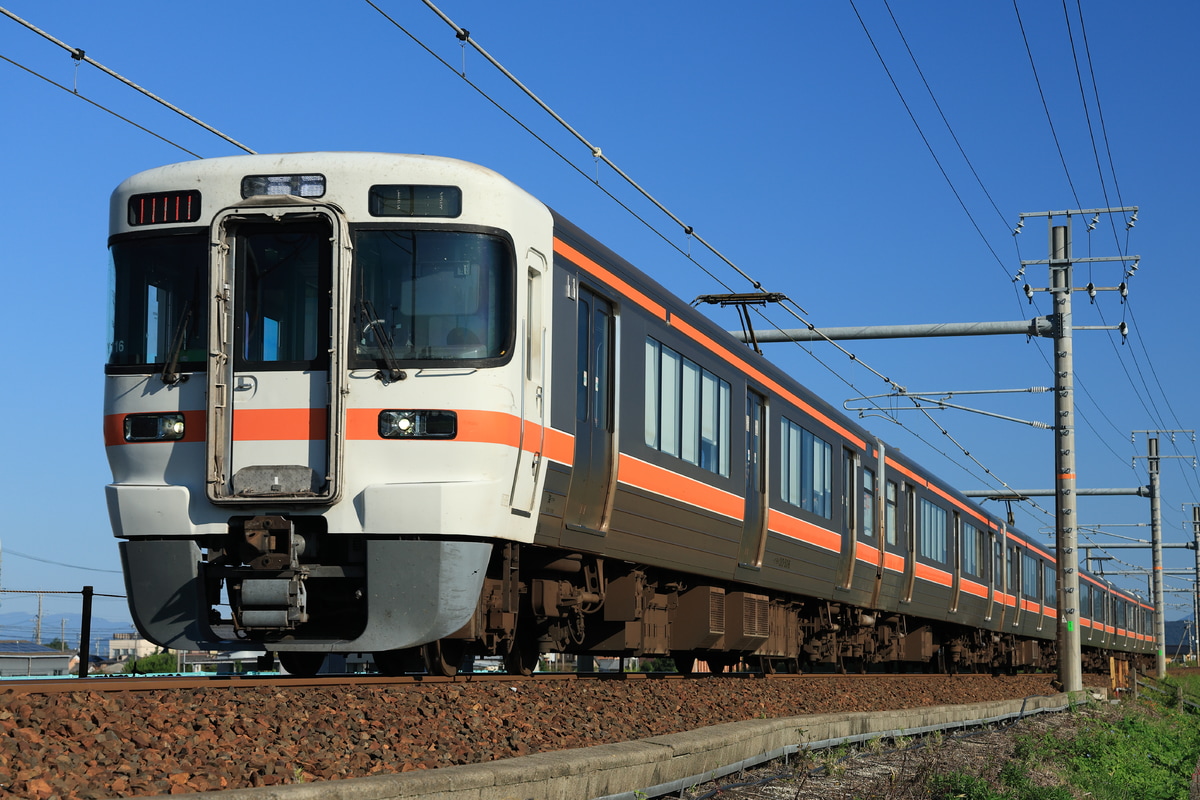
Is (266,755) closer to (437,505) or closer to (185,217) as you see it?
(437,505)

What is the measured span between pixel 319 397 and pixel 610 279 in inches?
117

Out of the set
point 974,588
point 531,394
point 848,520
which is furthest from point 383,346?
point 974,588

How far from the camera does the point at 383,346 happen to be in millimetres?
8289

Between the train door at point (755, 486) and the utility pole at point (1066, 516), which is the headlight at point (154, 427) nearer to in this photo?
the train door at point (755, 486)

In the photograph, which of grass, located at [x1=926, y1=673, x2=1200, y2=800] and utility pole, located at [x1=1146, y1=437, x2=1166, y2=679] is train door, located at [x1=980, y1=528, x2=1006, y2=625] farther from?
utility pole, located at [x1=1146, y1=437, x2=1166, y2=679]

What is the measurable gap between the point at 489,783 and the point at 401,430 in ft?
11.0

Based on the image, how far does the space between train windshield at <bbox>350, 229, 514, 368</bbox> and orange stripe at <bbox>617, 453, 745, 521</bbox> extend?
2.30 metres

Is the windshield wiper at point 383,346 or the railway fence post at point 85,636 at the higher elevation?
the windshield wiper at point 383,346

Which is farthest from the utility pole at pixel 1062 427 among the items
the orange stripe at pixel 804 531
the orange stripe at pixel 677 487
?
the orange stripe at pixel 677 487

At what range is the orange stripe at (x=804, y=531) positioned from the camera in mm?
14500

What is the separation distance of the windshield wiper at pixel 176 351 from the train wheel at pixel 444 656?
2.32 meters

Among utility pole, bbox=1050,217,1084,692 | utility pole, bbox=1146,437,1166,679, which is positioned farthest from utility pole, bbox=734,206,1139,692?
utility pole, bbox=1146,437,1166,679

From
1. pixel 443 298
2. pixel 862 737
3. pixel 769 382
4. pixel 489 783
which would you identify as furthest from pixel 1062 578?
pixel 489 783

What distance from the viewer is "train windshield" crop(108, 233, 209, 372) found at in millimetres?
8562
